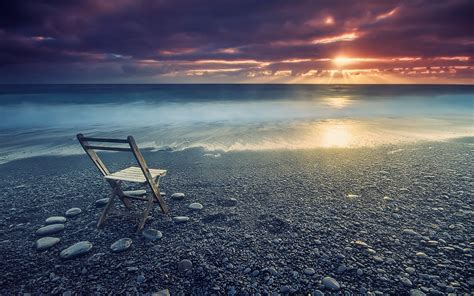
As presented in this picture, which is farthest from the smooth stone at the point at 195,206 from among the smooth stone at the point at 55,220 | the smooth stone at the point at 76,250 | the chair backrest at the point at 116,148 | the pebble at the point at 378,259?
the pebble at the point at 378,259

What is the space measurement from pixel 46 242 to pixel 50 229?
49cm

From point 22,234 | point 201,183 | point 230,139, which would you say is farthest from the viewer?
point 230,139

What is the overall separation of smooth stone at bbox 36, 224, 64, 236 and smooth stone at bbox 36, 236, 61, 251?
0.82ft

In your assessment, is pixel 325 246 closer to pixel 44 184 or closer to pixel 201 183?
pixel 201 183

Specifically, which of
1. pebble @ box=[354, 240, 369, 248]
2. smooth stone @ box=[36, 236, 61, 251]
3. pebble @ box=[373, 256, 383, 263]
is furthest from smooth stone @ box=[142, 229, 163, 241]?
pebble @ box=[373, 256, 383, 263]

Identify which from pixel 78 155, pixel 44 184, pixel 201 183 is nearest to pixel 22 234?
pixel 44 184

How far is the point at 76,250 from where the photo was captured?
4.31 m

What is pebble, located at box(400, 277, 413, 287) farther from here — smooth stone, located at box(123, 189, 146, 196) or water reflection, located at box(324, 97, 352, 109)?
water reflection, located at box(324, 97, 352, 109)

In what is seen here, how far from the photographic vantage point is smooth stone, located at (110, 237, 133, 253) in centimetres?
437

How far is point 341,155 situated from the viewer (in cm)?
1044

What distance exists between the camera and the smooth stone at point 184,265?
12.9ft

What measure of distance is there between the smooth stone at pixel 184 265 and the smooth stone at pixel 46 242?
2317 mm

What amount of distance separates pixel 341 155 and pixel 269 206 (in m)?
5.70

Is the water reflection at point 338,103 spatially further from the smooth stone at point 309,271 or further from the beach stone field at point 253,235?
the smooth stone at point 309,271
